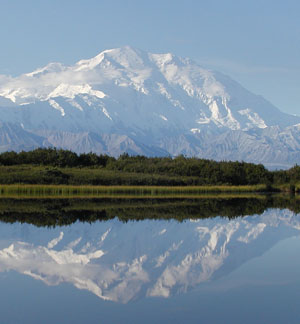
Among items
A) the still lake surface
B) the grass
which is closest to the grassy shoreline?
the grass

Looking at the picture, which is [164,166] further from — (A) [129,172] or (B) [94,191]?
(B) [94,191]

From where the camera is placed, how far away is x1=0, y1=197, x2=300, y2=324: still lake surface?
1369 centimetres

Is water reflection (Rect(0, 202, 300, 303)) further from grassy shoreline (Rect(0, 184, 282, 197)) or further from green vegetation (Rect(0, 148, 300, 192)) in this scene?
green vegetation (Rect(0, 148, 300, 192))

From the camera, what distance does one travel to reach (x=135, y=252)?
21.6m

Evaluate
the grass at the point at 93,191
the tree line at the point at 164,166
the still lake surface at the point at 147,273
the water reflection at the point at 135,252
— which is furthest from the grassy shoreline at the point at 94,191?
the still lake surface at the point at 147,273

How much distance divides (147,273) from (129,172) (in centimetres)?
7968

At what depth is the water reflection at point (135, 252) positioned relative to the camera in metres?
16.5

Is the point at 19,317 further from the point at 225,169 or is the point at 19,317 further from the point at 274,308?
the point at 225,169

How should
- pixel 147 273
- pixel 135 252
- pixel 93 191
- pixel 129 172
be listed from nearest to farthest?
1. pixel 147 273
2. pixel 135 252
3. pixel 93 191
4. pixel 129 172

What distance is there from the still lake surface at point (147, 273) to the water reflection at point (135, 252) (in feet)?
0.11

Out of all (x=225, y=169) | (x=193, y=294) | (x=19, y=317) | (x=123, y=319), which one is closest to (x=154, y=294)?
(x=193, y=294)

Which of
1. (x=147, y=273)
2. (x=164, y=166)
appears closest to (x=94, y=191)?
(x=164, y=166)

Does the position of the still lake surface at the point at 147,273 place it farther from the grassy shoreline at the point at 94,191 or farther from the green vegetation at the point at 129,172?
the green vegetation at the point at 129,172

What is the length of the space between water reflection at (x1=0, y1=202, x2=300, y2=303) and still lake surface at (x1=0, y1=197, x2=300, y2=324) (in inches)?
1.3
